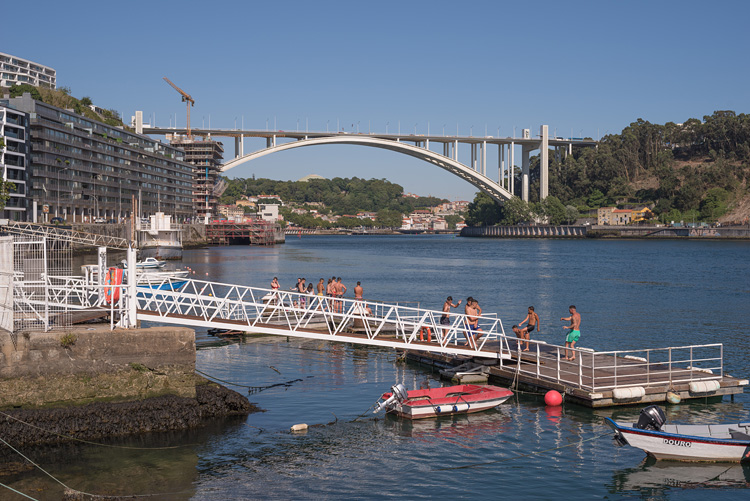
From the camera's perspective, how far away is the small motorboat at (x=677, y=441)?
13430 mm

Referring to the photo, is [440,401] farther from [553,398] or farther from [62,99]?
[62,99]

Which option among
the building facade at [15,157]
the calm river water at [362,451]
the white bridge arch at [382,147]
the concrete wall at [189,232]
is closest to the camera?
the calm river water at [362,451]

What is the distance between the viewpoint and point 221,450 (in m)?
14.0

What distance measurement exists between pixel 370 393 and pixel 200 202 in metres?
149

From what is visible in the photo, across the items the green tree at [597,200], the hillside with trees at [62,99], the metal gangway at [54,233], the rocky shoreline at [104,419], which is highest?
the hillside with trees at [62,99]

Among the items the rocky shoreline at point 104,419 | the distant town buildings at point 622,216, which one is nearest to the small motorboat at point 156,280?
the rocky shoreline at point 104,419

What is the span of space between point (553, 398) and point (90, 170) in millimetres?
96364

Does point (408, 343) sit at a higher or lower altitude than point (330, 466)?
higher

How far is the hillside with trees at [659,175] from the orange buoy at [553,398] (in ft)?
487

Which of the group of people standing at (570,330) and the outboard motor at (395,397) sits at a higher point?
the group of people standing at (570,330)

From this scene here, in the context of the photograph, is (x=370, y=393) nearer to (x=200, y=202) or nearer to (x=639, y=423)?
(x=639, y=423)

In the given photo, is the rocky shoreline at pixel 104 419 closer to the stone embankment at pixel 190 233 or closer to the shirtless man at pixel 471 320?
the shirtless man at pixel 471 320

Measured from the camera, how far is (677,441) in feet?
44.3

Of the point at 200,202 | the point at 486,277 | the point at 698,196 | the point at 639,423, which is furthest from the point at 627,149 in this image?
the point at 639,423
